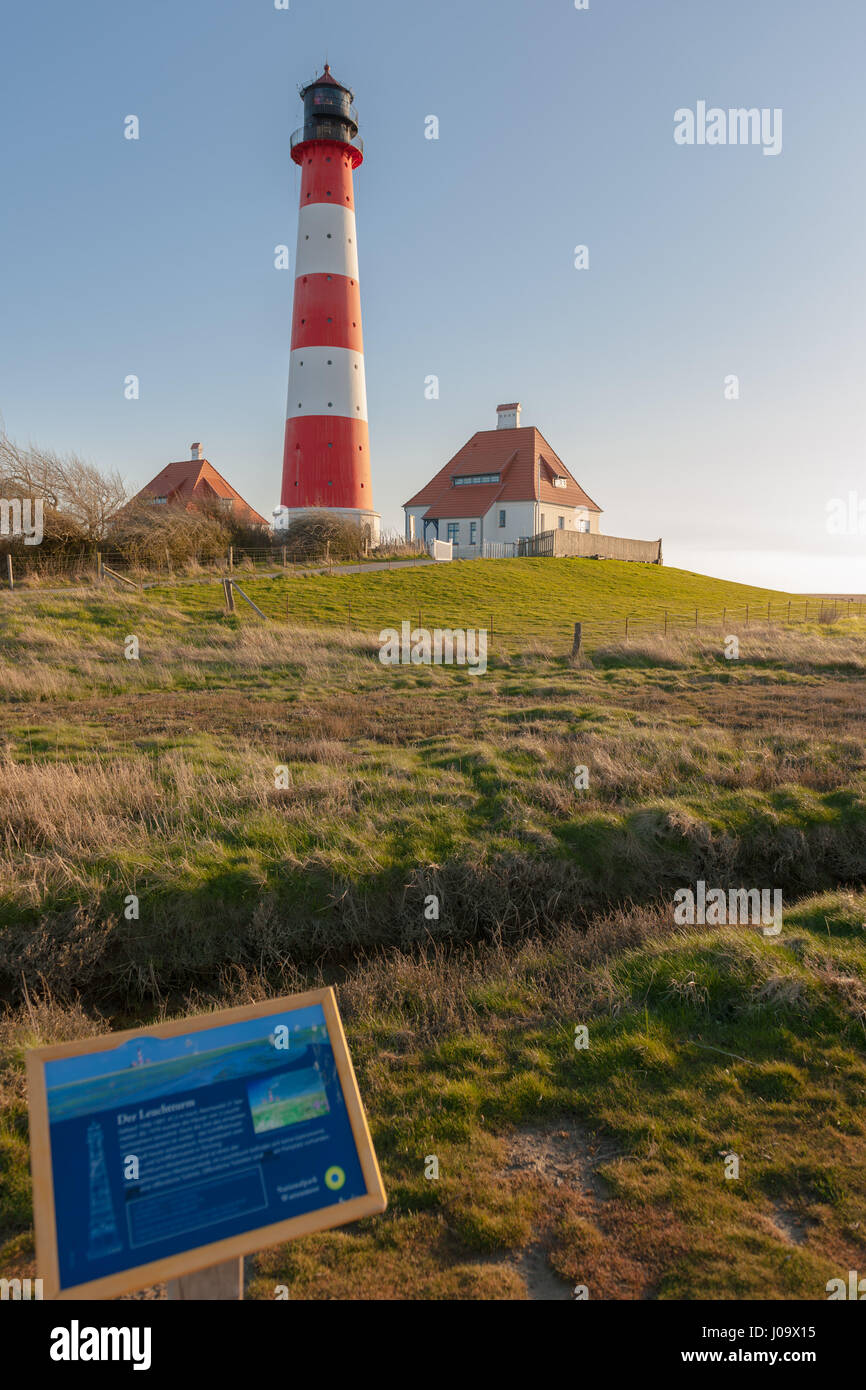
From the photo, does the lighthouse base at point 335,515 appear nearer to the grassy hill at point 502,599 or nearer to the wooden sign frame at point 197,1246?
the grassy hill at point 502,599

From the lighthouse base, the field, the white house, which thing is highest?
the white house

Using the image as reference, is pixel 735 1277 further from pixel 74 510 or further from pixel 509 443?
pixel 509 443

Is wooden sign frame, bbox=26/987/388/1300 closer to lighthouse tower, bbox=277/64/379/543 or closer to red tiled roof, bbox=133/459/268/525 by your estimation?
lighthouse tower, bbox=277/64/379/543

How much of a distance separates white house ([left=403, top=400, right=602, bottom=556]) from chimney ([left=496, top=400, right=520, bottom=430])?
0.76 metres

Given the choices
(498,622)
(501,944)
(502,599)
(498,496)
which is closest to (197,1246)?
(501,944)

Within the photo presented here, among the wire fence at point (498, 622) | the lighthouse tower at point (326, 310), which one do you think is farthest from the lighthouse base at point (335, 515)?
the wire fence at point (498, 622)

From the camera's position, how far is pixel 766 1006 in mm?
6176

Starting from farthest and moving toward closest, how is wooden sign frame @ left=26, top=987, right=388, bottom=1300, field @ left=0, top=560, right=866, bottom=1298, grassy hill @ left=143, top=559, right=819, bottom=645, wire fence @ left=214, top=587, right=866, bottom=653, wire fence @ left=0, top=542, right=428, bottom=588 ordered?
1. wire fence @ left=0, top=542, right=428, bottom=588
2. grassy hill @ left=143, top=559, right=819, bottom=645
3. wire fence @ left=214, top=587, right=866, bottom=653
4. field @ left=0, top=560, right=866, bottom=1298
5. wooden sign frame @ left=26, top=987, right=388, bottom=1300

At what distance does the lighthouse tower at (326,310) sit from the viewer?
3697 centimetres

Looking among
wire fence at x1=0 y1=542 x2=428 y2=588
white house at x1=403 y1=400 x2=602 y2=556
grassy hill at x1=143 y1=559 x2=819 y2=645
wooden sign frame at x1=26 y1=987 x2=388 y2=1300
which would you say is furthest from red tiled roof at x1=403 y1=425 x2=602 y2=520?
wooden sign frame at x1=26 y1=987 x2=388 y2=1300

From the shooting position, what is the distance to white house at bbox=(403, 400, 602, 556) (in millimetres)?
51969

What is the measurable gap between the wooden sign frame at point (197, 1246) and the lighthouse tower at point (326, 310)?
123ft

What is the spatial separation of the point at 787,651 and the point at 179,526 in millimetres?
25027
